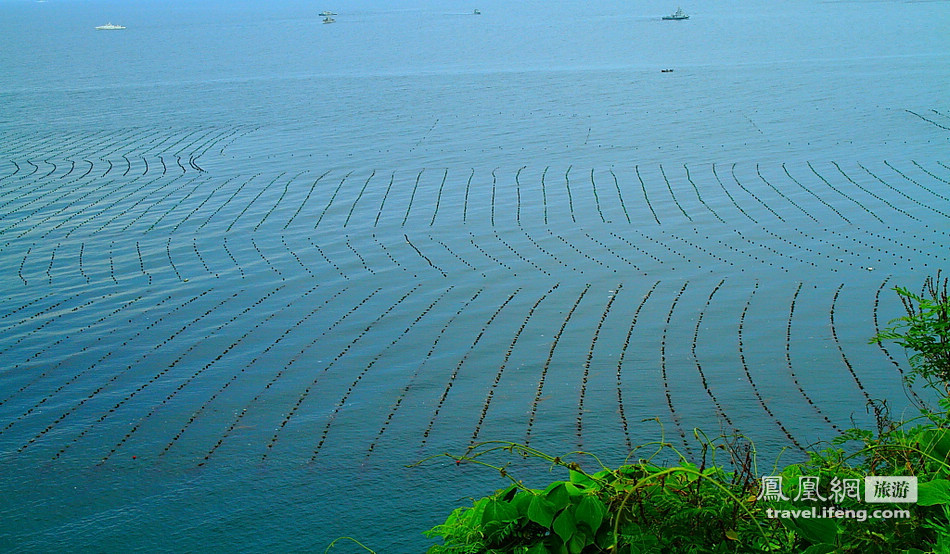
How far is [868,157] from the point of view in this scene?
24453mm

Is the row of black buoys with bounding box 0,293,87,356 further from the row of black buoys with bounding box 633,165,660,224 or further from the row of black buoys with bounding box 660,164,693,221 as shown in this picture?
the row of black buoys with bounding box 660,164,693,221

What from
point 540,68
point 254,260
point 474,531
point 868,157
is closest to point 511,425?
point 474,531

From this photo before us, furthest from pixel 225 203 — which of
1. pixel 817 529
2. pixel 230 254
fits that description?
pixel 817 529

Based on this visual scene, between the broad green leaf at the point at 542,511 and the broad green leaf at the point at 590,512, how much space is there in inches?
3.7

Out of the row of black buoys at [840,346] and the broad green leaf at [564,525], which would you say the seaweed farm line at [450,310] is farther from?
the broad green leaf at [564,525]

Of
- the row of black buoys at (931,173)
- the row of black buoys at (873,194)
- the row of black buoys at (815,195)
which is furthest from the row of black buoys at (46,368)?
the row of black buoys at (931,173)

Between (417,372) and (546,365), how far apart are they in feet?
6.10

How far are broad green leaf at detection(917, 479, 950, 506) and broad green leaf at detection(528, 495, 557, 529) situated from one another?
136 cm

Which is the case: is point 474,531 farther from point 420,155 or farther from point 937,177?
point 420,155

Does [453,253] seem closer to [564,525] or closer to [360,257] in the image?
[360,257]

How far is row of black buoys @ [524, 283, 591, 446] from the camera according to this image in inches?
420

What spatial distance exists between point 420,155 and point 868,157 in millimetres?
13592

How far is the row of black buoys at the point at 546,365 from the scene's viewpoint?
10656 millimetres

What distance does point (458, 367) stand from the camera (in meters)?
12.5
